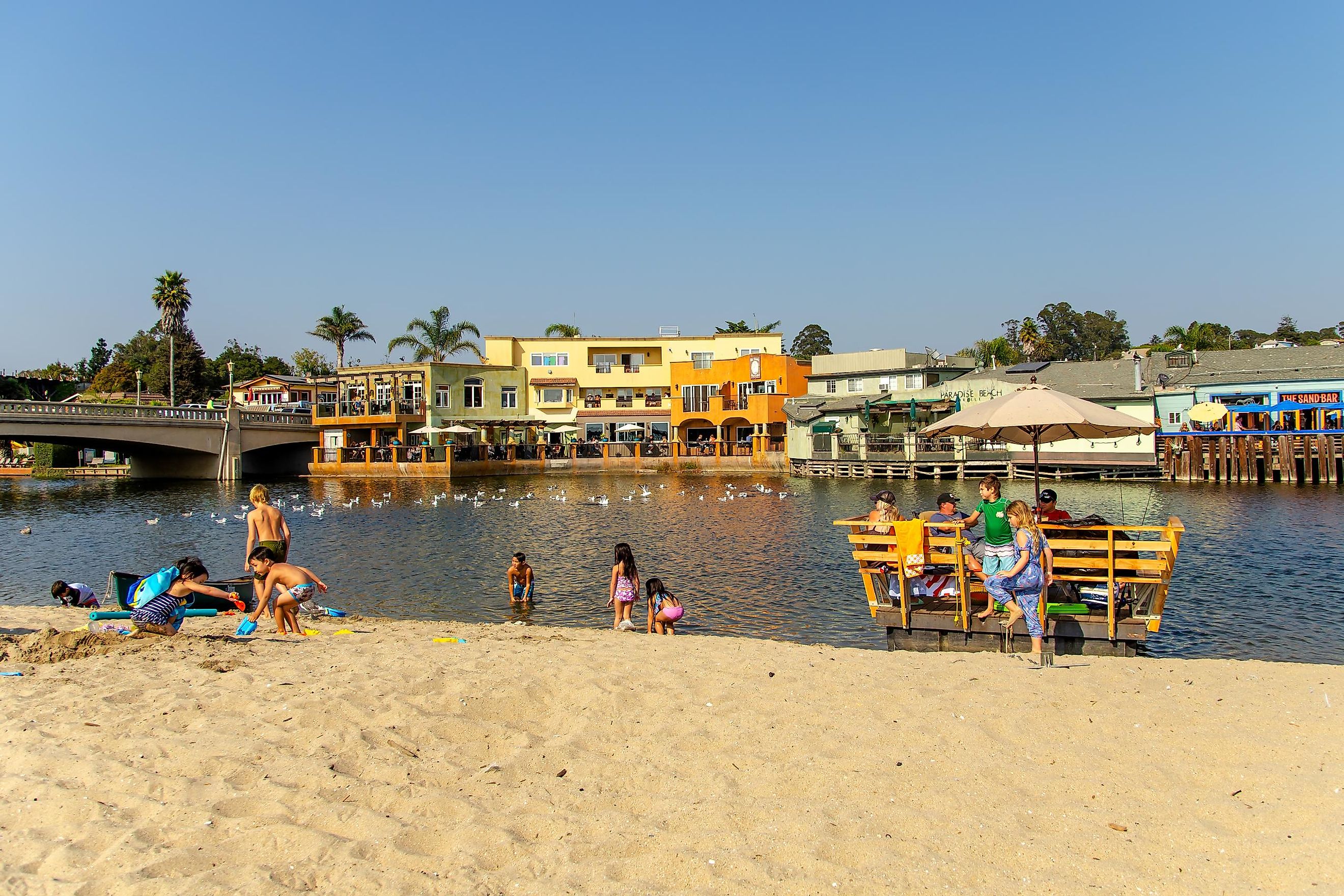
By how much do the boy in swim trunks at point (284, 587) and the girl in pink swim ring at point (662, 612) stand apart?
15.2 ft

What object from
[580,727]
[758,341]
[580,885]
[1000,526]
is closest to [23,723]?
[580,727]

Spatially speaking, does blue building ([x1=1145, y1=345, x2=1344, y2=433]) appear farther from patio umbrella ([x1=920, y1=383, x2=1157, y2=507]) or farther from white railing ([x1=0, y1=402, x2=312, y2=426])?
white railing ([x1=0, y1=402, x2=312, y2=426])

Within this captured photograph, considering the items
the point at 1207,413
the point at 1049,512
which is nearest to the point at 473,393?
the point at 1207,413

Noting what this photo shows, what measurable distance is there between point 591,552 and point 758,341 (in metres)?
50.2

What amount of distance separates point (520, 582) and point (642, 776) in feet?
36.0

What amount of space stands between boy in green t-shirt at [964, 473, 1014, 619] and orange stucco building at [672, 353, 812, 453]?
49.9 metres

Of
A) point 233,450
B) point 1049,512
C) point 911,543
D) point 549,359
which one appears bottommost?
point 911,543

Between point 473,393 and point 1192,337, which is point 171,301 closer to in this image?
point 473,393

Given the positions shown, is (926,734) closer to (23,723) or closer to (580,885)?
(580,885)

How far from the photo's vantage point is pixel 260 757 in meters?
5.62

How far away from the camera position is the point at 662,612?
12328 mm

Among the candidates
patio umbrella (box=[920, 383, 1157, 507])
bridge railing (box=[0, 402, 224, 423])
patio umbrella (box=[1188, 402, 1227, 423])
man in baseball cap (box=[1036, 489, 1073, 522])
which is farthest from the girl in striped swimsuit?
patio umbrella (box=[1188, 402, 1227, 423])

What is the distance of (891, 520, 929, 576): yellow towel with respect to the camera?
10062 mm

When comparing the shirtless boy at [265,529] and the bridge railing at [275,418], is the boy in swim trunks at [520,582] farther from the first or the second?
the bridge railing at [275,418]
